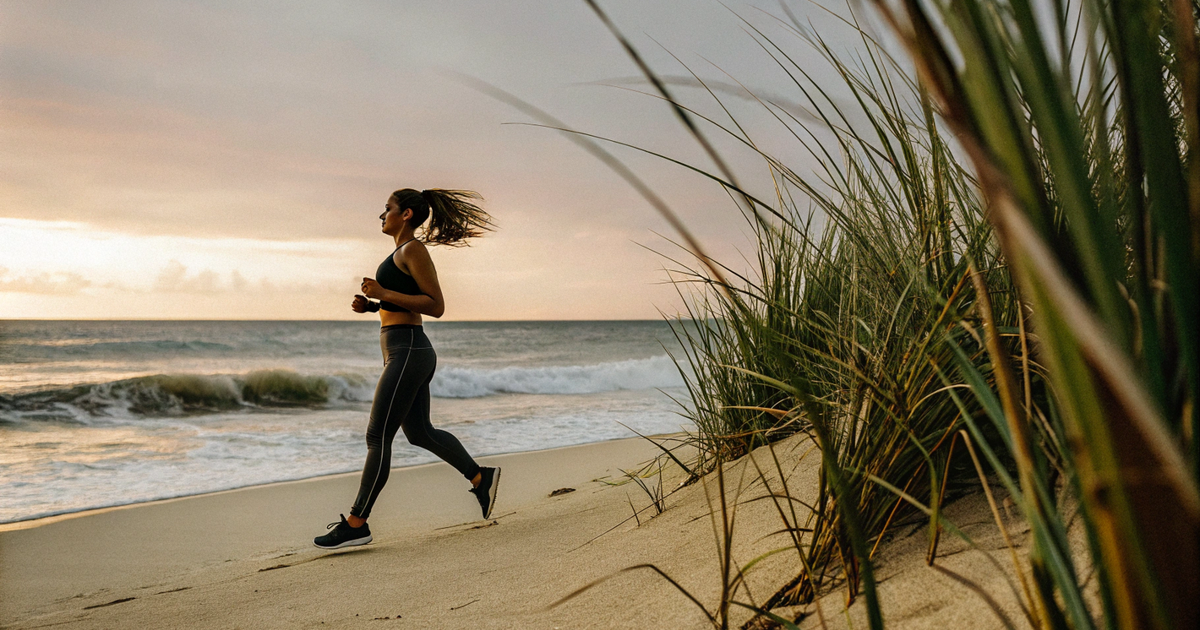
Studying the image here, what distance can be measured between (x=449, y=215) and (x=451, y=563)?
2.21 meters

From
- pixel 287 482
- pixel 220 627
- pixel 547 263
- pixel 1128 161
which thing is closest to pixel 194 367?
pixel 547 263

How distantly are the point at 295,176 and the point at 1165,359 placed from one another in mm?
16679

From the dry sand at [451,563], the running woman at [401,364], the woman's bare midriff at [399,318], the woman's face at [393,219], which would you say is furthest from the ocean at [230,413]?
the woman's face at [393,219]

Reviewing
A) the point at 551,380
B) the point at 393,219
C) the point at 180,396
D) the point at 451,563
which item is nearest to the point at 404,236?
the point at 393,219

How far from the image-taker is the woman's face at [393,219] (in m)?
3.68

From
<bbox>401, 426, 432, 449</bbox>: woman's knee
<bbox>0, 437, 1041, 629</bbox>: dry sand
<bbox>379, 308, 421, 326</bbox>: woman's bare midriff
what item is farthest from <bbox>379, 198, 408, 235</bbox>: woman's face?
<bbox>0, 437, 1041, 629</bbox>: dry sand

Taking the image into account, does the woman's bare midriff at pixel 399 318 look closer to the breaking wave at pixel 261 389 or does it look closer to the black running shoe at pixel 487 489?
the black running shoe at pixel 487 489

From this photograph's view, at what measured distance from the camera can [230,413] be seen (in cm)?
1012

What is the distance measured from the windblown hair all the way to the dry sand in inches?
68.7

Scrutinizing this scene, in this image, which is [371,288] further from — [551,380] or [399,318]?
[551,380]

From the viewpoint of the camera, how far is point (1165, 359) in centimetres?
43

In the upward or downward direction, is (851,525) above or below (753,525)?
above

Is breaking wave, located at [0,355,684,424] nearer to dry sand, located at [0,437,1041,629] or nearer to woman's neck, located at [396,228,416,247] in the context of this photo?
dry sand, located at [0,437,1041,629]

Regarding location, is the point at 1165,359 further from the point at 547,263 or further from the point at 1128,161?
the point at 547,263
